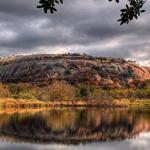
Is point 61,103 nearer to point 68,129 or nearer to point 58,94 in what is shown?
point 58,94

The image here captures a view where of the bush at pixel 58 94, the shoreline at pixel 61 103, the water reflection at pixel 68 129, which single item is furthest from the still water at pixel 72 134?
the bush at pixel 58 94

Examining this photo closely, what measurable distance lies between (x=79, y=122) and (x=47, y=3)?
151 ft

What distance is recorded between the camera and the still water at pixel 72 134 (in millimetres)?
35531

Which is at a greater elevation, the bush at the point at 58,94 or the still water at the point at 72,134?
the bush at the point at 58,94

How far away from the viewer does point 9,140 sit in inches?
1495

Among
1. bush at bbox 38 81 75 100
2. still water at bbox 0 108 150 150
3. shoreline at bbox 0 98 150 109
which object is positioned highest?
bush at bbox 38 81 75 100

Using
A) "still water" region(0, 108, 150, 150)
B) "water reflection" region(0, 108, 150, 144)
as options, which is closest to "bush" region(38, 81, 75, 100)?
"still water" region(0, 108, 150, 150)

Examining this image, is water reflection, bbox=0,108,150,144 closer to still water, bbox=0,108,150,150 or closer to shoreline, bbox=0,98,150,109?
still water, bbox=0,108,150,150

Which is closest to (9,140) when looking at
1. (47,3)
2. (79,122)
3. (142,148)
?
(142,148)

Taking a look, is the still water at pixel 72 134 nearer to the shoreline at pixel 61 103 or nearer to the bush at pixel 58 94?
the shoreline at pixel 61 103

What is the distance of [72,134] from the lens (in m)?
42.4

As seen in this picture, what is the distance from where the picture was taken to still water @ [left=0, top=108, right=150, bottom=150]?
1399 inches

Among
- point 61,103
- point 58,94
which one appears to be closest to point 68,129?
point 61,103

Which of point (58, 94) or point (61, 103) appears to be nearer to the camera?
point (61, 103)
